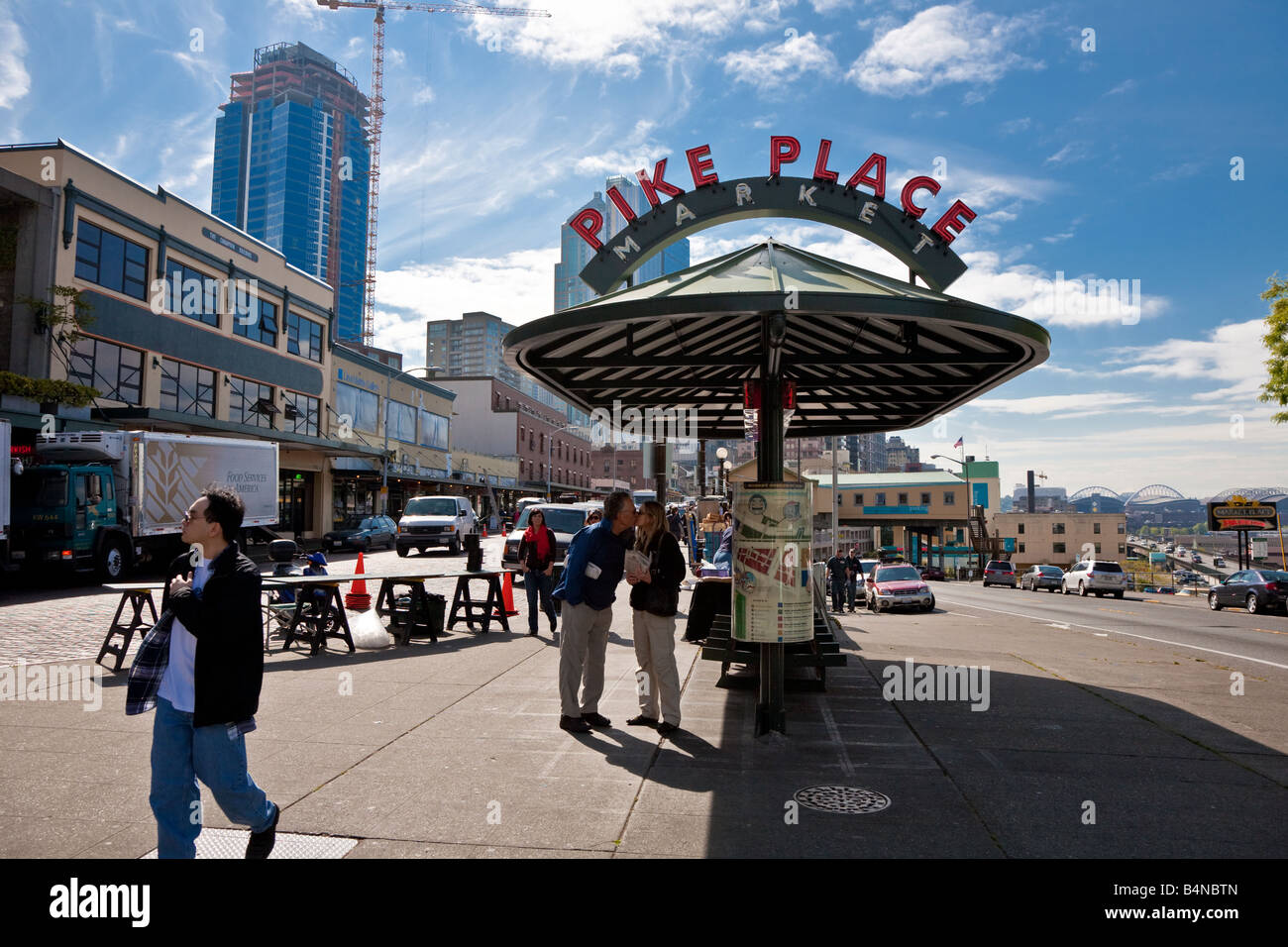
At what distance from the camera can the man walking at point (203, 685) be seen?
353 cm

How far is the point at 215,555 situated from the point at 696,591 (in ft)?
22.7

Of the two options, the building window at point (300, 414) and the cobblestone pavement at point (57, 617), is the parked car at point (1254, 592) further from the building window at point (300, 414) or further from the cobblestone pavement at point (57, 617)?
the building window at point (300, 414)

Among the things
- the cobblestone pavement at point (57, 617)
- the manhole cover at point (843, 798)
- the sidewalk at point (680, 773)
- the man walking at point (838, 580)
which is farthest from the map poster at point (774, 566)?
the man walking at point (838, 580)

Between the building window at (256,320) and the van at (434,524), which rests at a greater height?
the building window at (256,320)

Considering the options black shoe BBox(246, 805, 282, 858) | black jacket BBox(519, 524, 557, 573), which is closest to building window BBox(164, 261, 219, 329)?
black jacket BBox(519, 524, 557, 573)

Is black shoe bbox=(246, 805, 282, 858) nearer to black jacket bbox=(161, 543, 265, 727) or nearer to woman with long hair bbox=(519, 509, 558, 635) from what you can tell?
black jacket bbox=(161, 543, 265, 727)

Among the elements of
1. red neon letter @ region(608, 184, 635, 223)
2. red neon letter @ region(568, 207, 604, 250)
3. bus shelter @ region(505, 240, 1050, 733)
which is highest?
red neon letter @ region(608, 184, 635, 223)

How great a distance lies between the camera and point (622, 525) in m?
6.57

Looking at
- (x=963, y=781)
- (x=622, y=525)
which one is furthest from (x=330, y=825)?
(x=963, y=781)

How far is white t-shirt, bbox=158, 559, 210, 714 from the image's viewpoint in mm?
3561

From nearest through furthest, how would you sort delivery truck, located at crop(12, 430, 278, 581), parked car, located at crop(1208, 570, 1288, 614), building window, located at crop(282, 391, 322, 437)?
delivery truck, located at crop(12, 430, 278, 581) < parked car, located at crop(1208, 570, 1288, 614) < building window, located at crop(282, 391, 322, 437)

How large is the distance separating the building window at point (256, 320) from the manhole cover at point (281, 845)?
35.8 metres

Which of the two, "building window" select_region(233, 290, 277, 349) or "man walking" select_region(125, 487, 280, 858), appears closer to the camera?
"man walking" select_region(125, 487, 280, 858)

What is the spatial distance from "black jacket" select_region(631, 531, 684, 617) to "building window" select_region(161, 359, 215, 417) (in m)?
28.7
